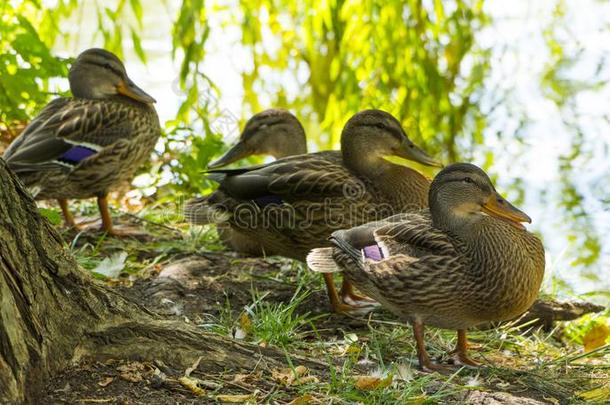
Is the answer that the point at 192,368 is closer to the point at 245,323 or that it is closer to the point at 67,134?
the point at 245,323

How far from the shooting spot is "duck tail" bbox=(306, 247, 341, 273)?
4180mm

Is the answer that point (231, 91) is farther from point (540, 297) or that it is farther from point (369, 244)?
point (369, 244)

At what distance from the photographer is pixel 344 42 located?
6.69 m

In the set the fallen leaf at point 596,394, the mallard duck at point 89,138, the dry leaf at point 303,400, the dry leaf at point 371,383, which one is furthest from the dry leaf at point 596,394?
the mallard duck at point 89,138

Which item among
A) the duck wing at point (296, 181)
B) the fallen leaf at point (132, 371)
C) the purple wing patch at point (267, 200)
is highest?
the duck wing at point (296, 181)

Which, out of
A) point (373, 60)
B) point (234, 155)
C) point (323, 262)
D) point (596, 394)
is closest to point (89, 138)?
point (234, 155)

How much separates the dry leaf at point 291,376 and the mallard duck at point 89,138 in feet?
7.85

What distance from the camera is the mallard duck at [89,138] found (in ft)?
17.3

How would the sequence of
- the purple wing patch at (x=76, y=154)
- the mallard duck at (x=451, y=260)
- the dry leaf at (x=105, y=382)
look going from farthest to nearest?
the purple wing patch at (x=76, y=154) < the mallard duck at (x=451, y=260) < the dry leaf at (x=105, y=382)

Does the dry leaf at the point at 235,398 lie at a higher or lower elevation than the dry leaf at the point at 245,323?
higher

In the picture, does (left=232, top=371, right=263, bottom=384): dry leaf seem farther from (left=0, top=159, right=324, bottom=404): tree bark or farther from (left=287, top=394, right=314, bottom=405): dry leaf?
(left=287, top=394, right=314, bottom=405): dry leaf

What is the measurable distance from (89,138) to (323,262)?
73.1 inches

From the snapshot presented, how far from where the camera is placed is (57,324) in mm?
3051

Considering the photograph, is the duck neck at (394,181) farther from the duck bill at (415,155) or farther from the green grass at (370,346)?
the green grass at (370,346)
